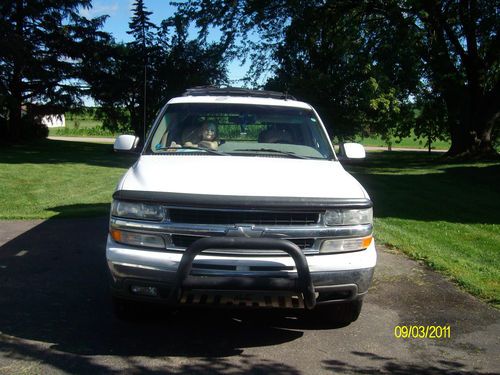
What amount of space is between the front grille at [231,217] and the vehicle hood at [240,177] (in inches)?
5.5

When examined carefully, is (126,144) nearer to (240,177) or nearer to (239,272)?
(240,177)

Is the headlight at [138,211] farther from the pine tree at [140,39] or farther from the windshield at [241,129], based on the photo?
the pine tree at [140,39]

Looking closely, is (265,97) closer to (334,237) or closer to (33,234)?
(334,237)

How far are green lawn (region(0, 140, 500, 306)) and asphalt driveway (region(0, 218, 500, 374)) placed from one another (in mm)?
848

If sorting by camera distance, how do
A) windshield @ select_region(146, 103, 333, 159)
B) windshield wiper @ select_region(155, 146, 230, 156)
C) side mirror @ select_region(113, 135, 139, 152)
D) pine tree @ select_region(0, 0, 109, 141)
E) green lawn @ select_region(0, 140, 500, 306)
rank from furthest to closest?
pine tree @ select_region(0, 0, 109, 141), green lawn @ select_region(0, 140, 500, 306), side mirror @ select_region(113, 135, 139, 152), windshield @ select_region(146, 103, 333, 159), windshield wiper @ select_region(155, 146, 230, 156)

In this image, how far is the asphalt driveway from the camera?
12.5ft

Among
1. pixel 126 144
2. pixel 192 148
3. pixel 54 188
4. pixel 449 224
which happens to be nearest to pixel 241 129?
pixel 192 148

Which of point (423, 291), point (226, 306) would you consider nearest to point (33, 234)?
point (226, 306)

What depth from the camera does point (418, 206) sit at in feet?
37.9

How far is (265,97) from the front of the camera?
6.25 metres

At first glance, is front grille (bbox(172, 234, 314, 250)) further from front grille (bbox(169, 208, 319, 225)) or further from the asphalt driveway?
the asphalt driveway

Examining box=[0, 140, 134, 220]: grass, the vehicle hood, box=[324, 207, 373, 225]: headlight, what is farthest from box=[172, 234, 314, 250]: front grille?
box=[0, 140, 134, 220]: grass

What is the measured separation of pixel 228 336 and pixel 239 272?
33.1 inches

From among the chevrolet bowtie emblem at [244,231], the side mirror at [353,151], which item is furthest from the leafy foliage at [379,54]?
the chevrolet bowtie emblem at [244,231]
